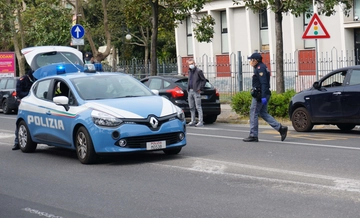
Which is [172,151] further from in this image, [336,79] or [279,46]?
[279,46]

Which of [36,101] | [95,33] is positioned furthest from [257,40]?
[36,101]

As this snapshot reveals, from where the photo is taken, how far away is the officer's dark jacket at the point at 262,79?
15.4 meters

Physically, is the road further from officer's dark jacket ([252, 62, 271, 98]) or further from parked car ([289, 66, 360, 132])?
parked car ([289, 66, 360, 132])

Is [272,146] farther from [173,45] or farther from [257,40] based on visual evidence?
[173,45]

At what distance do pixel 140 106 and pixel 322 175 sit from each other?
134 inches

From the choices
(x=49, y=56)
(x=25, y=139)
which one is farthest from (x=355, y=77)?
(x=49, y=56)

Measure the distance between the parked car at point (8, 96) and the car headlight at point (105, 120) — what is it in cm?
2014

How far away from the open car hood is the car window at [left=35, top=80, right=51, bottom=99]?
43.5ft

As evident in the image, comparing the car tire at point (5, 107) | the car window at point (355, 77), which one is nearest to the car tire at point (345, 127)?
the car window at point (355, 77)

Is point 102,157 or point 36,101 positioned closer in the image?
point 102,157

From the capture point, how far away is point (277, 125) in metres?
15.7

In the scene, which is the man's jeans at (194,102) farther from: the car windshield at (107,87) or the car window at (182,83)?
the car windshield at (107,87)

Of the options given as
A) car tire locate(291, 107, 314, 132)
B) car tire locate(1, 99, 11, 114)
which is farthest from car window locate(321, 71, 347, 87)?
car tire locate(1, 99, 11, 114)

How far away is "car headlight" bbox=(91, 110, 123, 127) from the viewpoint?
12.2 meters
